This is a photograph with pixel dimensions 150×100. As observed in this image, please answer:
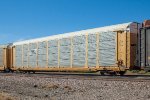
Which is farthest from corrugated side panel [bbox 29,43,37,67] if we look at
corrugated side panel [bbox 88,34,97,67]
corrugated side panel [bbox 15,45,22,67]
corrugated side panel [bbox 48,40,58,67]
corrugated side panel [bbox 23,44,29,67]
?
corrugated side panel [bbox 88,34,97,67]

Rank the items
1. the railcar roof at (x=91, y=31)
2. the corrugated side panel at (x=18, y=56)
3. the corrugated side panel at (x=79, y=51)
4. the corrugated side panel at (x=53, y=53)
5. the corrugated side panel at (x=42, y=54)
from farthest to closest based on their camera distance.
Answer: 1. the corrugated side panel at (x=18, y=56)
2. the corrugated side panel at (x=42, y=54)
3. the corrugated side panel at (x=53, y=53)
4. the corrugated side panel at (x=79, y=51)
5. the railcar roof at (x=91, y=31)

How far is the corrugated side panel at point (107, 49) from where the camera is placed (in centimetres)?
2230

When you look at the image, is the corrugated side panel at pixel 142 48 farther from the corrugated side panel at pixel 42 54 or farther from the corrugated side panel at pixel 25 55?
the corrugated side panel at pixel 25 55

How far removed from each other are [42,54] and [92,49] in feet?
28.1

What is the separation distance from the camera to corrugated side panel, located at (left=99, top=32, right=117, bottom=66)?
73.2 feet

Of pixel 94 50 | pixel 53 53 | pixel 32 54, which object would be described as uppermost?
pixel 94 50

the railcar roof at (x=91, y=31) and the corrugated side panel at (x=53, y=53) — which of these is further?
the corrugated side panel at (x=53, y=53)

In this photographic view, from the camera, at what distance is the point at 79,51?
25.7m

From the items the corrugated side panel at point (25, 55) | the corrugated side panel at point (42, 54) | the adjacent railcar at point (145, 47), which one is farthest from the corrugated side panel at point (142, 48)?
the corrugated side panel at point (25, 55)

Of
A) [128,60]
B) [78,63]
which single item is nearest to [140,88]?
[128,60]

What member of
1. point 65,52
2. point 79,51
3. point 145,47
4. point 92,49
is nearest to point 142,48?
point 145,47

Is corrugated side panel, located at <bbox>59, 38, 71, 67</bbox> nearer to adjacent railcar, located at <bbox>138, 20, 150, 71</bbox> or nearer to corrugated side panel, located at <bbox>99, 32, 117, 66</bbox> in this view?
corrugated side panel, located at <bbox>99, 32, 117, 66</bbox>

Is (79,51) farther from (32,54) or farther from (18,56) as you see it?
(18,56)

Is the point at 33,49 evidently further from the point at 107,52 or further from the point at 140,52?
the point at 140,52
